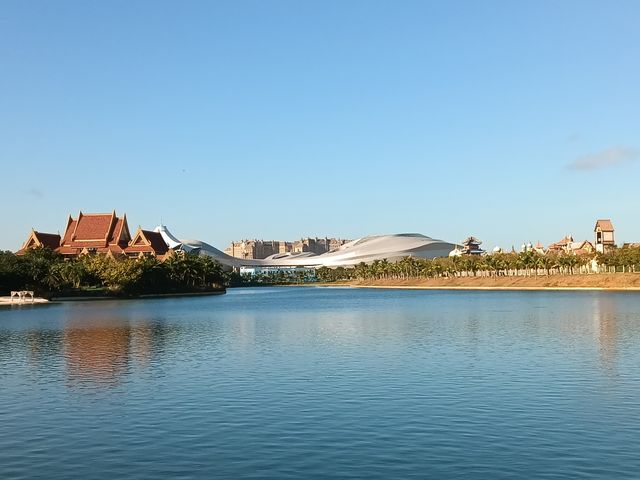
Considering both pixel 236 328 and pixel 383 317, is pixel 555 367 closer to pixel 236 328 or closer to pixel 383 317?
pixel 236 328

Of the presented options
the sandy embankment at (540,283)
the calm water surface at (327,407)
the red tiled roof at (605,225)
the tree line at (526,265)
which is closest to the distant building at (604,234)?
the red tiled roof at (605,225)

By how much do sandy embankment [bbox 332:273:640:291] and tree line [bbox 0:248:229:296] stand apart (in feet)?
183

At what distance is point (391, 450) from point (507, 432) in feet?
10.2

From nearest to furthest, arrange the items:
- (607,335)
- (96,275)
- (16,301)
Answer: (607,335) < (16,301) < (96,275)

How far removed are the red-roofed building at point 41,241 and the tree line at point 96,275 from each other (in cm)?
2730

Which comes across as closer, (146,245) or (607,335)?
(607,335)

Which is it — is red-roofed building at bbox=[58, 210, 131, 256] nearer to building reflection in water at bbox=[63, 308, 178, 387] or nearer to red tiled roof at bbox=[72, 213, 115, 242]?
red tiled roof at bbox=[72, 213, 115, 242]

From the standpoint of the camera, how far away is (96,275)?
373 feet

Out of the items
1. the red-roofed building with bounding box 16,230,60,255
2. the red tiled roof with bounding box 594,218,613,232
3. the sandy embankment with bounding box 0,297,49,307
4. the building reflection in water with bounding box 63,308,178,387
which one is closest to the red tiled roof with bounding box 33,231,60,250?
the red-roofed building with bounding box 16,230,60,255

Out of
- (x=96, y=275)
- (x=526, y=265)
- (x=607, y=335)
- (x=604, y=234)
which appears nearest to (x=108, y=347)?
(x=607, y=335)

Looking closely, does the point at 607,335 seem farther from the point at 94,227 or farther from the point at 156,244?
the point at 94,227

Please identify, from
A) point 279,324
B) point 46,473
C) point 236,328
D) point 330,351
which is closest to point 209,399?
point 46,473

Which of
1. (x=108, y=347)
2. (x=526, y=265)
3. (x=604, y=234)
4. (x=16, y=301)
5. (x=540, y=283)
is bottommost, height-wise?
(x=108, y=347)

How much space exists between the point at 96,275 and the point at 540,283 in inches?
3002
